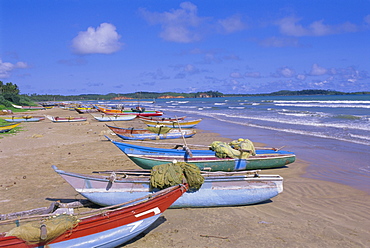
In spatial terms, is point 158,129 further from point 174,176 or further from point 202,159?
point 174,176

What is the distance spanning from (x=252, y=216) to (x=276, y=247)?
1279 millimetres

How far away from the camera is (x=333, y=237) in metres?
5.30

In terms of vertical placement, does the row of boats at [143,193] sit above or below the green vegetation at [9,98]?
below

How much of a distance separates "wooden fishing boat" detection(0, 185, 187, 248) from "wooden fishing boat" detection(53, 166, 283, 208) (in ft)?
3.20

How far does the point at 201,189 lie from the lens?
6410 millimetres

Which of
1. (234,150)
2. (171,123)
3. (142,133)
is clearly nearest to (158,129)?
(142,133)

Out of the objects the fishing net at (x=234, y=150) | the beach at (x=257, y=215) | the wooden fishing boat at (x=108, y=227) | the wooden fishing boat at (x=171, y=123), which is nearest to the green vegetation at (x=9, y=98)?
the wooden fishing boat at (x=171, y=123)

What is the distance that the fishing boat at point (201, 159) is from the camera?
881 cm

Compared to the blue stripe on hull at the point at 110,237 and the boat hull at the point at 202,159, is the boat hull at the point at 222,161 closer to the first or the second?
the boat hull at the point at 202,159

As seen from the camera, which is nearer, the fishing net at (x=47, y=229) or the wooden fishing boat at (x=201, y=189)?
the fishing net at (x=47, y=229)

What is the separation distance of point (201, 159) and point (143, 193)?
10.9 ft

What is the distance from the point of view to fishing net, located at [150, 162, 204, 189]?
5.96 meters

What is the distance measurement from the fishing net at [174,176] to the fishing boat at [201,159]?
263 centimetres

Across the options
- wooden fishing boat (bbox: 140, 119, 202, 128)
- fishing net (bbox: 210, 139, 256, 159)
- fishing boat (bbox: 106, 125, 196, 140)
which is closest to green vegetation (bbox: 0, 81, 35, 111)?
wooden fishing boat (bbox: 140, 119, 202, 128)
